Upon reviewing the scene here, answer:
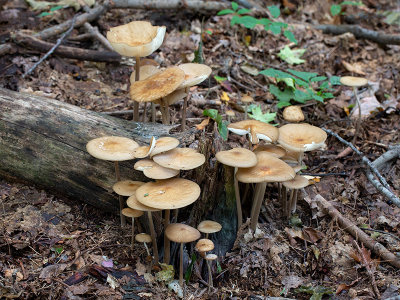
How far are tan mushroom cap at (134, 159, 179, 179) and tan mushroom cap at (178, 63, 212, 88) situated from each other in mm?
1086

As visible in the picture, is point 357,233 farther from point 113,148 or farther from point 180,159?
point 113,148

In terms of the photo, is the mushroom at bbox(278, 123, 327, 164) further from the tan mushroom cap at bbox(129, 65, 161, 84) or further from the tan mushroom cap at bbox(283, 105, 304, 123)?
the tan mushroom cap at bbox(129, 65, 161, 84)

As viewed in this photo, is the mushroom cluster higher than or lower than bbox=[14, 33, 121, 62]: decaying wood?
higher

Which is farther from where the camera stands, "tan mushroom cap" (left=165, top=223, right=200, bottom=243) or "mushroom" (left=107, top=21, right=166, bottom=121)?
"mushroom" (left=107, top=21, right=166, bottom=121)

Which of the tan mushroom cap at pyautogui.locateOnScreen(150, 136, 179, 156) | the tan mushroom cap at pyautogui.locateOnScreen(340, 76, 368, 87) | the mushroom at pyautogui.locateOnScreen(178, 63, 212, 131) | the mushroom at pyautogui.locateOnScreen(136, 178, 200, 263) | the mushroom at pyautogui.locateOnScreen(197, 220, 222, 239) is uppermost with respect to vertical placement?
the mushroom at pyautogui.locateOnScreen(178, 63, 212, 131)

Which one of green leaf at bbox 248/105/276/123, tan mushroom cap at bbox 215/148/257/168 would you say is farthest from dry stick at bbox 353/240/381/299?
green leaf at bbox 248/105/276/123

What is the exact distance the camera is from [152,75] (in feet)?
14.4

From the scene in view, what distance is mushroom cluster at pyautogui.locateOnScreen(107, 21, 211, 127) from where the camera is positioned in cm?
404

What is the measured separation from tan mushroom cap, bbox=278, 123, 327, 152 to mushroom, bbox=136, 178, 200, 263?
48.4 inches

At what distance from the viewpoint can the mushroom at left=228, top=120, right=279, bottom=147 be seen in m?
4.08

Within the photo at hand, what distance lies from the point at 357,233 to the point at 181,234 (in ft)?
7.44

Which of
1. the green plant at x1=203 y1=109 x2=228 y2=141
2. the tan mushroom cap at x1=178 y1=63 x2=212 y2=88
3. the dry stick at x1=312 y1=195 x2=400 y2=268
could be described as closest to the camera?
the dry stick at x1=312 y1=195 x2=400 y2=268

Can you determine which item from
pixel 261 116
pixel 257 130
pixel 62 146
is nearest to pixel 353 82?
pixel 261 116

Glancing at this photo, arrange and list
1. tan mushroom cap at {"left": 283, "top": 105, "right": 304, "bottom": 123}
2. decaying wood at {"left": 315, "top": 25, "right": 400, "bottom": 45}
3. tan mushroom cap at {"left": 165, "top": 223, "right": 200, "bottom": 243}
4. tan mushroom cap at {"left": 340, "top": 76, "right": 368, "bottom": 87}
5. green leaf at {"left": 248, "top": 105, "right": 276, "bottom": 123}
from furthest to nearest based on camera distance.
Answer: decaying wood at {"left": 315, "top": 25, "right": 400, "bottom": 45} < green leaf at {"left": 248, "top": 105, "right": 276, "bottom": 123} < tan mushroom cap at {"left": 340, "top": 76, "right": 368, "bottom": 87} < tan mushroom cap at {"left": 283, "top": 105, "right": 304, "bottom": 123} < tan mushroom cap at {"left": 165, "top": 223, "right": 200, "bottom": 243}
